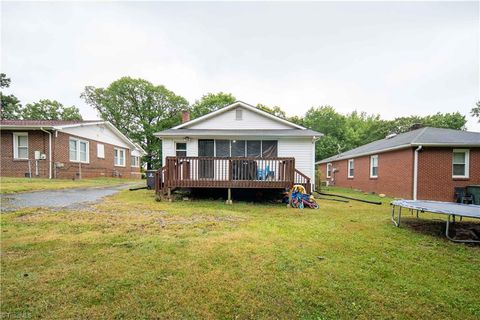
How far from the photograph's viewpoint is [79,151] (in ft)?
50.6

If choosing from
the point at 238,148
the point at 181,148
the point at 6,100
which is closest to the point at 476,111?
the point at 238,148

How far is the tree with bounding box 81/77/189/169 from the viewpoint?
31.5 metres

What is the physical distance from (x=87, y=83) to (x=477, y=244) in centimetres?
4056

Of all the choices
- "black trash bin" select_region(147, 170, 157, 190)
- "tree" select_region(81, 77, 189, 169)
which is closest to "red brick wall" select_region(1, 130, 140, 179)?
"black trash bin" select_region(147, 170, 157, 190)

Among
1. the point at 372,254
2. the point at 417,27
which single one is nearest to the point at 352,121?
the point at 417,27

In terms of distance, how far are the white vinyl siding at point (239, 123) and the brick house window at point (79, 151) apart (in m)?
9.39

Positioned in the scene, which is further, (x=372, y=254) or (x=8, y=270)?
(x=372, y=254)

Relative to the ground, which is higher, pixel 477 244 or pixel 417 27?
pixel 417 27

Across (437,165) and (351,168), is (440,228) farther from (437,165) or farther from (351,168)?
(351,168)

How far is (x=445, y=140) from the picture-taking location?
34.3 feet

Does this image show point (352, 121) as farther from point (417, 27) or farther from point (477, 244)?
point (477, 244)

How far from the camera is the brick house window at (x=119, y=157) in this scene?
1993 cm

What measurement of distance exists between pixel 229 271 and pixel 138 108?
34.7 metres

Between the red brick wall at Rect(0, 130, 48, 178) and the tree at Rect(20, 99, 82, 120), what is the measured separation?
2638cm
